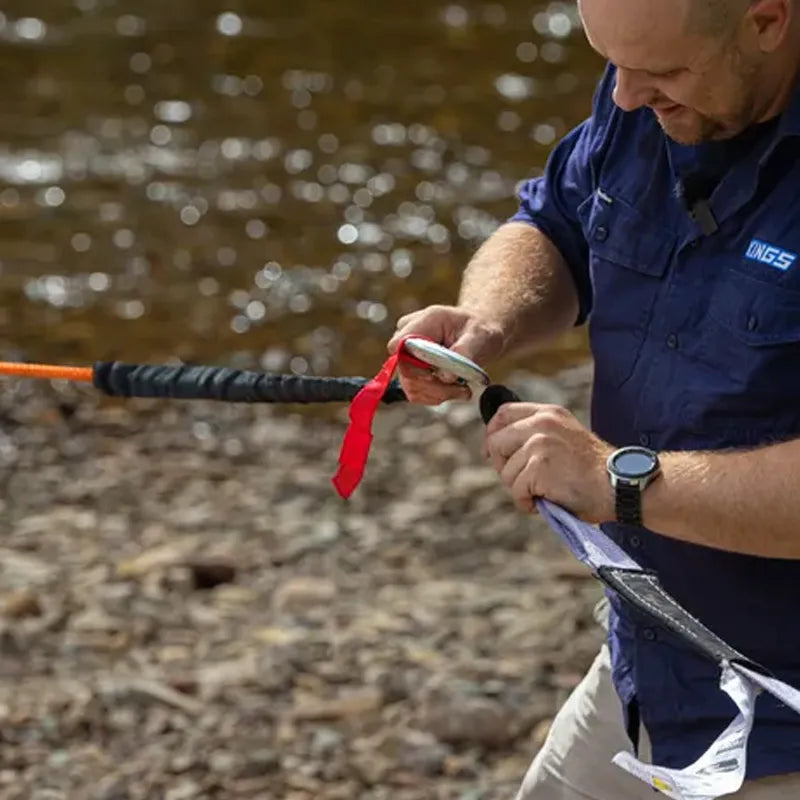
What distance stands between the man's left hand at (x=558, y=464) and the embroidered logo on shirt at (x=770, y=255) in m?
0.37

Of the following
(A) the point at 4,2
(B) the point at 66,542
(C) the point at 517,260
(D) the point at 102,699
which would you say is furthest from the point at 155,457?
(A) the point at 4,2

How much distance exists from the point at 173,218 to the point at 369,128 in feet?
6.63

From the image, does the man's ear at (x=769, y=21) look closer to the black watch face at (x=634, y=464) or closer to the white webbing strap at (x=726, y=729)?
the black watch face at (x=634, y=464)

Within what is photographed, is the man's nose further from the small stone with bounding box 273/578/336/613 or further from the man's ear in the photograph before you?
the small stone with bounding box 273/578/336/613

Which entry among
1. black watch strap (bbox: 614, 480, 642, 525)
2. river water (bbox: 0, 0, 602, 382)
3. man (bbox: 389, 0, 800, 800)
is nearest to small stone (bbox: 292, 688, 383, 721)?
man (bbox: 389, 0, 800, 800)

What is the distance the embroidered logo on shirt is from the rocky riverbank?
8.36 feet

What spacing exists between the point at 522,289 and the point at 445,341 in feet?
0.72

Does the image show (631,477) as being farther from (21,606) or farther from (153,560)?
(153,560)

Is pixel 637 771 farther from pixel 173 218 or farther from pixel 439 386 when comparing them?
pixel 173 218

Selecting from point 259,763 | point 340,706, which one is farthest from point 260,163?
point 259,763

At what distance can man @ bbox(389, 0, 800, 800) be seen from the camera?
2881 millimetres

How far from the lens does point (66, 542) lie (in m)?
7.24

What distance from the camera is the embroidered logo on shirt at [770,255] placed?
2.93 metres

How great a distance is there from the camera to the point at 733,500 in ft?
9.36
